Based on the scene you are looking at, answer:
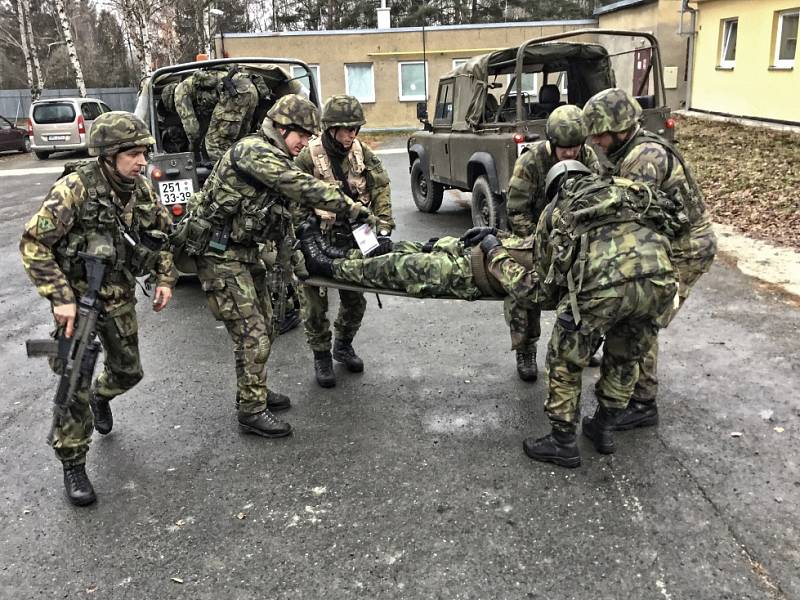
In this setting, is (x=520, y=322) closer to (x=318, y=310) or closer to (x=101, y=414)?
(x=318, y=310)

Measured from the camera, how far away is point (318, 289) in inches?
170

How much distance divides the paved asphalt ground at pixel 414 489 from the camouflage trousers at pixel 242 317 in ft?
0.91

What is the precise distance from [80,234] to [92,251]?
11 cm

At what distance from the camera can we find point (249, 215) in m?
3.57

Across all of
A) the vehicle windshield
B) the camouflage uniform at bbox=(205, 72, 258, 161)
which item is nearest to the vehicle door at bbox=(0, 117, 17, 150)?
the vehicle windshield

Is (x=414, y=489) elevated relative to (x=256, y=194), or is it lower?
lower

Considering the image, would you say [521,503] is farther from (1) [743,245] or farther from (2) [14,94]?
(2) [14,94]

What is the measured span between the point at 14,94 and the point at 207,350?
109ft

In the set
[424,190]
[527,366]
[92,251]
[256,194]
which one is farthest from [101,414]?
[424,190]

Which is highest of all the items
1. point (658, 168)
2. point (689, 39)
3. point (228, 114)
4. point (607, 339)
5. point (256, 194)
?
point (689, 39)

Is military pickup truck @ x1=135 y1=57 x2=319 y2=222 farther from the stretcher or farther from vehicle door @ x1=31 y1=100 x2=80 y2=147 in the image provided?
vehicle door @ x1=31 y1=100 x2=80 y2=147

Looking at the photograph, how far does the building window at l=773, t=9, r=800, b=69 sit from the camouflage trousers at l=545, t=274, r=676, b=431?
13220 millimetres

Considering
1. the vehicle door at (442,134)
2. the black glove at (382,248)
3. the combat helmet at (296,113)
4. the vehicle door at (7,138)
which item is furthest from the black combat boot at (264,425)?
the vehicle door at (7,138)

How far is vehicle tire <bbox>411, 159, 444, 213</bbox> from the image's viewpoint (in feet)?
32.1
